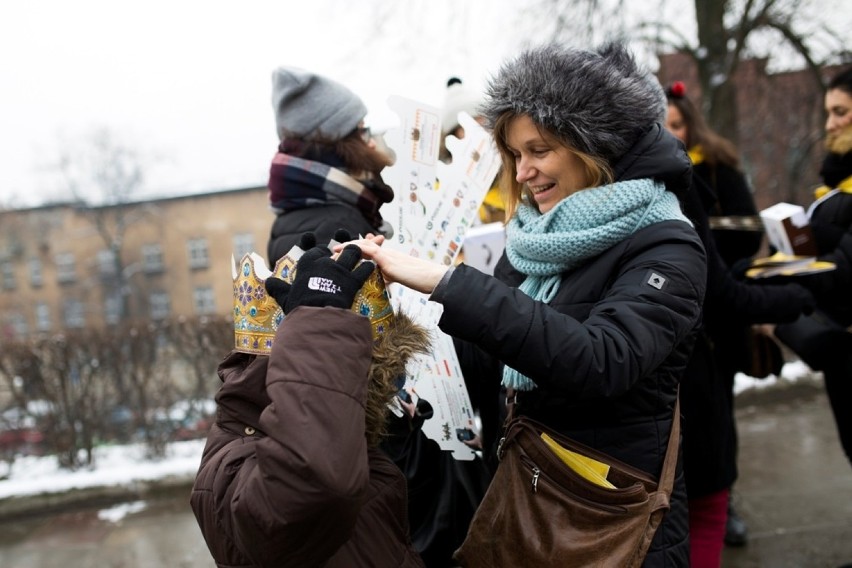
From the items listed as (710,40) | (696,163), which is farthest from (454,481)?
(710,40)

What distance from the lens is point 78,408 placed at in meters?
4.96

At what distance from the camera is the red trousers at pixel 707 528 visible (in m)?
2.20

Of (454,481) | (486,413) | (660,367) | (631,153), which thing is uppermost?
(631,153)

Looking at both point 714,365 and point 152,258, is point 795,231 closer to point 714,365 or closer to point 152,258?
point 714,365

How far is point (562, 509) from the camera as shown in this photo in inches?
57.6

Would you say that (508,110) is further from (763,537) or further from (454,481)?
(763,537)

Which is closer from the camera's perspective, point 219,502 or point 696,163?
point 219,502

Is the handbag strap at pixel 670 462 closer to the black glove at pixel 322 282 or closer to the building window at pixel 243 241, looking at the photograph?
the black glove at pixel 322 282

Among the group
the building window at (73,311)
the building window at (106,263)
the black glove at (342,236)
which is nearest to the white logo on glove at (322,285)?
the black glove at (342,236)

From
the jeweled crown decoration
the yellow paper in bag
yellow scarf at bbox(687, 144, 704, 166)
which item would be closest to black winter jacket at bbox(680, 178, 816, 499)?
yellow scarf at bbox(687, 144, 704, 166)

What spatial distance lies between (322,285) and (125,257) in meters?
45.3

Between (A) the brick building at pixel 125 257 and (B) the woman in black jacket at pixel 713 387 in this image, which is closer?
(B) the woman in black jacket at pixel 713 387

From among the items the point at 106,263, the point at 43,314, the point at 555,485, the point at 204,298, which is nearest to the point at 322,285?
the point at 555,485

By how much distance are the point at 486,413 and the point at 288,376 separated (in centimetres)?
109
